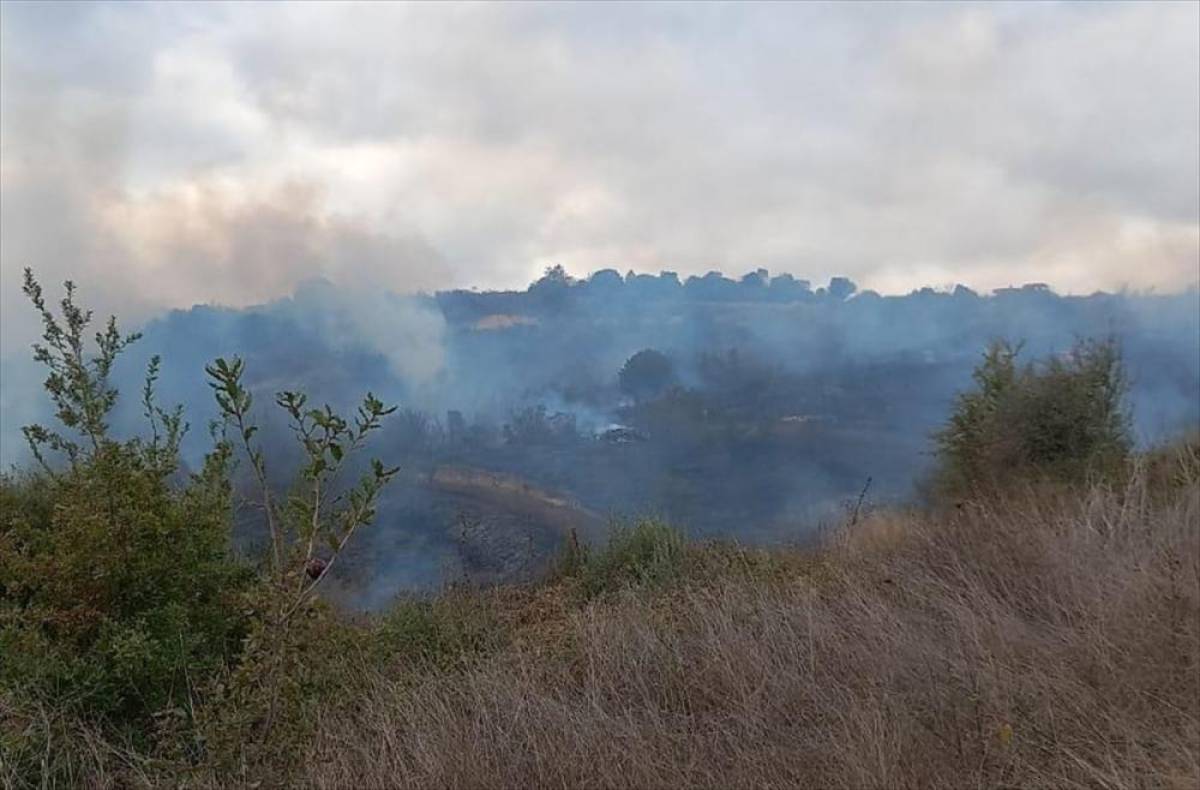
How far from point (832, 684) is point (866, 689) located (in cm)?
18

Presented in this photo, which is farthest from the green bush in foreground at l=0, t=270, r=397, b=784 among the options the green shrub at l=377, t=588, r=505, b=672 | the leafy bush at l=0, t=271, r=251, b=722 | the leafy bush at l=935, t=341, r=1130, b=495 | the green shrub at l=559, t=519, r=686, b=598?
the leafy bush at l=935, t=341, r=1130, b=495

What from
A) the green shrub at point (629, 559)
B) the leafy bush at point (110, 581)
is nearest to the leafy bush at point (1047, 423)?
the green shrub at point (629, 559)

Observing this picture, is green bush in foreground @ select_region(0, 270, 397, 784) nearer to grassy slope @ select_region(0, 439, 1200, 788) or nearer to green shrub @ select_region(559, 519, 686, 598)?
grassy slope @ select_region(0, 439, 1200, 788)

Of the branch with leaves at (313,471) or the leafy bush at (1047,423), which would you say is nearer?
the branch with leaves at (313,471)

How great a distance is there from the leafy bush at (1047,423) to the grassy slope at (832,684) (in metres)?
5.34

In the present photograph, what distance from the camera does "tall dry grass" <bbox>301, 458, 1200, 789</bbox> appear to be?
3.17m

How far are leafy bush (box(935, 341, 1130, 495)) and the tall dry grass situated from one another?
572 cm

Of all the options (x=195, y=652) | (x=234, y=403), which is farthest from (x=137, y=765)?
(x=234, y=403)

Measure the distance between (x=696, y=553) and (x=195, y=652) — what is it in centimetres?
482

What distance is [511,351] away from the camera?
39.3 meters

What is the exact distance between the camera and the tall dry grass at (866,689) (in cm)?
317

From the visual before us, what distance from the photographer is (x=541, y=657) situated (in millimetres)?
5152

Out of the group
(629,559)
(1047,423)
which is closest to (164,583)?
(629,559)

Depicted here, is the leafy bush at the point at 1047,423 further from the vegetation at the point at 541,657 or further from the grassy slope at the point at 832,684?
the grassy slope at the point at 832,684
